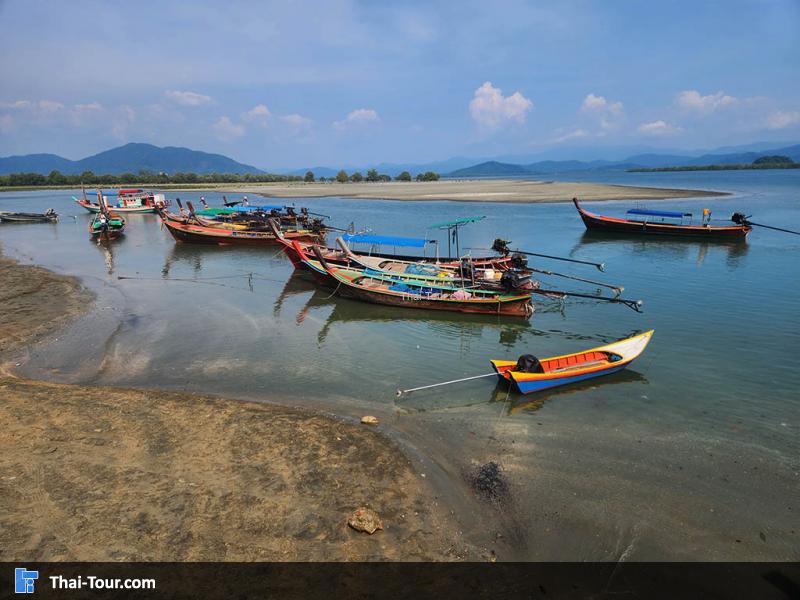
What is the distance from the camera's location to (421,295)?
21469mm

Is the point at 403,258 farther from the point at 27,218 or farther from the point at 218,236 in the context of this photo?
the point at 27,218

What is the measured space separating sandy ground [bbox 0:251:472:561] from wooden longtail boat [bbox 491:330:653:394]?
4.65 m

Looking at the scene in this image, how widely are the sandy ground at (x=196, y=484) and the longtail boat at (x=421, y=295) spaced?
10747 mm

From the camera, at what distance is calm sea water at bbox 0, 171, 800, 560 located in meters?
8.57

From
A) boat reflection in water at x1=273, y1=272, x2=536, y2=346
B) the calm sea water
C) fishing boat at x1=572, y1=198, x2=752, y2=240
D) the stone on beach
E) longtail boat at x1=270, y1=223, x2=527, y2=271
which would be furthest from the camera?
fishing boat at x1=572, y1=198, x2=752, y2=240

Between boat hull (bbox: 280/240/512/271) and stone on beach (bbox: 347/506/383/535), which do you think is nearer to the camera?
stone on beach (bbox: 347/506/383/535)

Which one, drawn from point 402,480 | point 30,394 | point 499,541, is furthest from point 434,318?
point 30,394

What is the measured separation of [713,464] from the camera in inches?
397

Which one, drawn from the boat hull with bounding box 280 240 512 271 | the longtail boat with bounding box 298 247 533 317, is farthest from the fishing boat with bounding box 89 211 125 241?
the longtail boat with bounding box 298 247 533 317
